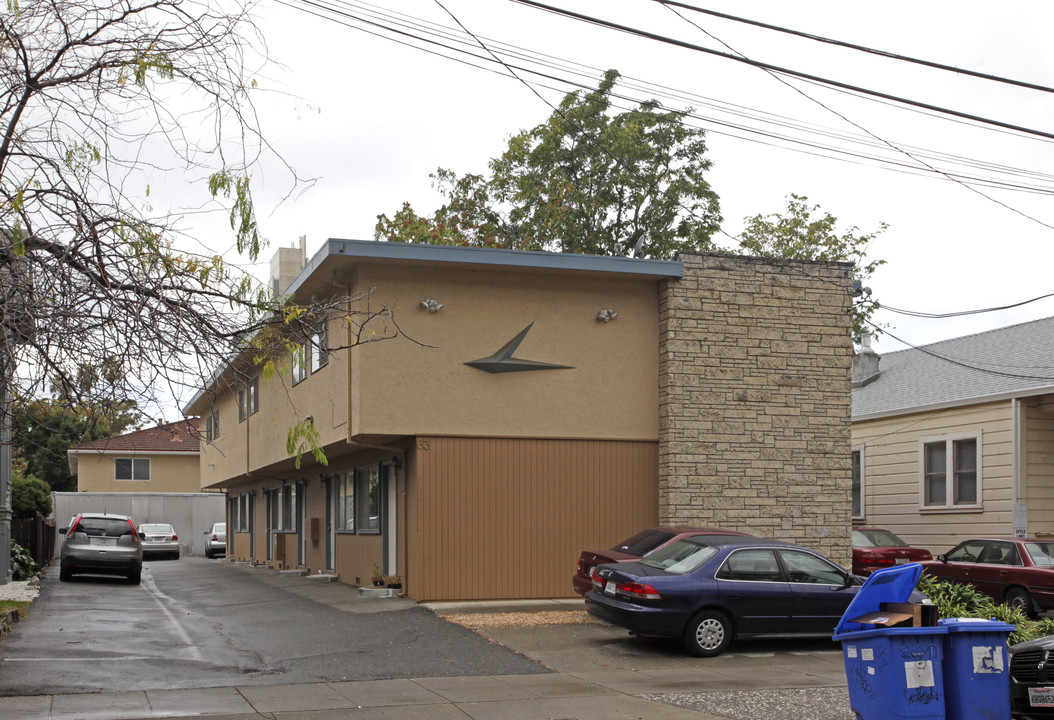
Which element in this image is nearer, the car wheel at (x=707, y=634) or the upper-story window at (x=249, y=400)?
the car wheel at (x=707, y=634)

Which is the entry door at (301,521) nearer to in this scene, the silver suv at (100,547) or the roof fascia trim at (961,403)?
the silver suv at (100,547)

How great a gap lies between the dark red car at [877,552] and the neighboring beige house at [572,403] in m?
1.67

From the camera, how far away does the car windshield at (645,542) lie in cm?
1516

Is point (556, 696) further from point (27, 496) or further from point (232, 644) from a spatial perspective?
point (27, 496)

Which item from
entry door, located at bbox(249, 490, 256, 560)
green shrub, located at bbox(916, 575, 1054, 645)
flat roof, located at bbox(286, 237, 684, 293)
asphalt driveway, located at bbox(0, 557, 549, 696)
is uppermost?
flat roof, located at bbox(286, 237, 684, 293)

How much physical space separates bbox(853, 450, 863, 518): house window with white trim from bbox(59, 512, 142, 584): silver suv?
1760cm

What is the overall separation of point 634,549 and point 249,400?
53.9 feet

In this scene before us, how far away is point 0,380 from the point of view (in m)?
7.64

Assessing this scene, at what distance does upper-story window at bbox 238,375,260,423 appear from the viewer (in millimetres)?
27609

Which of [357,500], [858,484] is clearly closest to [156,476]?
[357,500]

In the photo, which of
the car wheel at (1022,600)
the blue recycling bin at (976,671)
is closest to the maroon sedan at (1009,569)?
the car wheel at (1022,600)

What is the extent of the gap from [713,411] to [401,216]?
55.7 feet

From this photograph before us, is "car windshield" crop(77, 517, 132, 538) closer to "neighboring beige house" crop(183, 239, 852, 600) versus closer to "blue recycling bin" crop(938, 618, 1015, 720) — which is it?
"neighboring beige house" crop(183, 239, 852, 600)

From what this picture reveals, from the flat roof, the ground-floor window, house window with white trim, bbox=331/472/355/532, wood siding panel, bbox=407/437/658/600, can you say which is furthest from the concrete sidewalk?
house window with white trim, bbox=331/472/355/532
